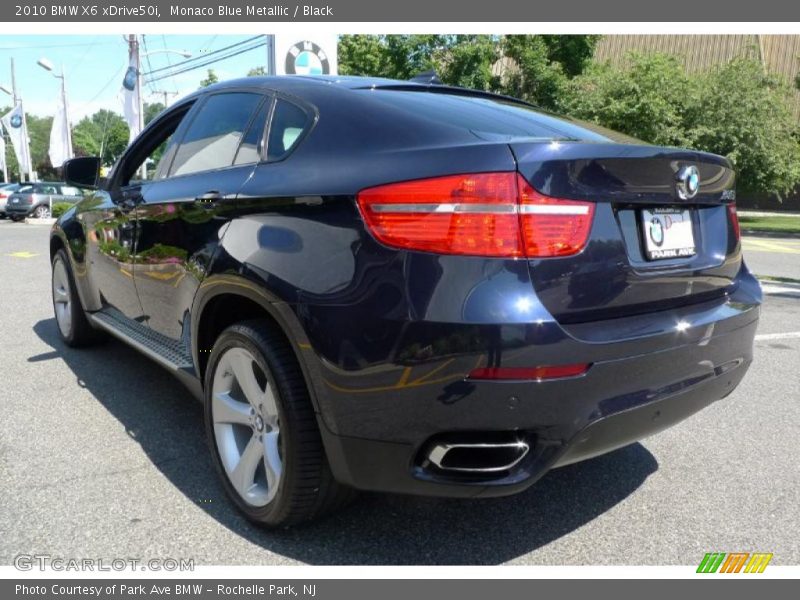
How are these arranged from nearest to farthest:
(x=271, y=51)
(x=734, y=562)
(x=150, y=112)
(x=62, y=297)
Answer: (x=734, y=562), (x=62, y=297), (x=271, y=51), (x=150, y=112)

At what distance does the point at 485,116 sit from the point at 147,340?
2.05 metres

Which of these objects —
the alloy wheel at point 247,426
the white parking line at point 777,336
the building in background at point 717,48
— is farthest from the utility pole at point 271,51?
the building in background at point 717,48

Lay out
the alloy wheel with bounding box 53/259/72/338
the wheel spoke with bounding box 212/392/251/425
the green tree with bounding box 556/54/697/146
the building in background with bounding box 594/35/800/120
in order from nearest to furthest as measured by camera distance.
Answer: the wheel spoke with bounding box 212/392/251/425 < the alloy wheel with bounding box 53/259/72/338 < the green tree with bounding box 556/54/697/146 < the building in background with bounding box 594/35/800/120

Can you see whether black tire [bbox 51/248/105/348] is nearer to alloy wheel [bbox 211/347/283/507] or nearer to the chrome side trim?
alloy wheel [bbox 211/347/283/507]

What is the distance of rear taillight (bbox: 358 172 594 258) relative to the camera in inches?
74.5

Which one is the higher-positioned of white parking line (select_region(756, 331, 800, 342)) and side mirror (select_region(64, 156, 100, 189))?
side mirror (select_region(64, 156, 100, 189))

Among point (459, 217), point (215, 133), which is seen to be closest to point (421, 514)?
point (459, 217)

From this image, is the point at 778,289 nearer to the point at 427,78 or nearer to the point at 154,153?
the point at 427,78

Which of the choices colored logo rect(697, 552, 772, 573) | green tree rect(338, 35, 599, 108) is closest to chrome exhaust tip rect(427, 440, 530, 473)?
colored logo rect(697, 552, 772, 573)

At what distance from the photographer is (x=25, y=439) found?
3.29 metres

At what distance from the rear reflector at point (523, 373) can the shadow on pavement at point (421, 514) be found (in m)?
0.81

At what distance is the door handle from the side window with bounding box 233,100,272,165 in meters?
0.16

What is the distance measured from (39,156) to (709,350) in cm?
10575

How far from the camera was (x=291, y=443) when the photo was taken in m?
2.21
